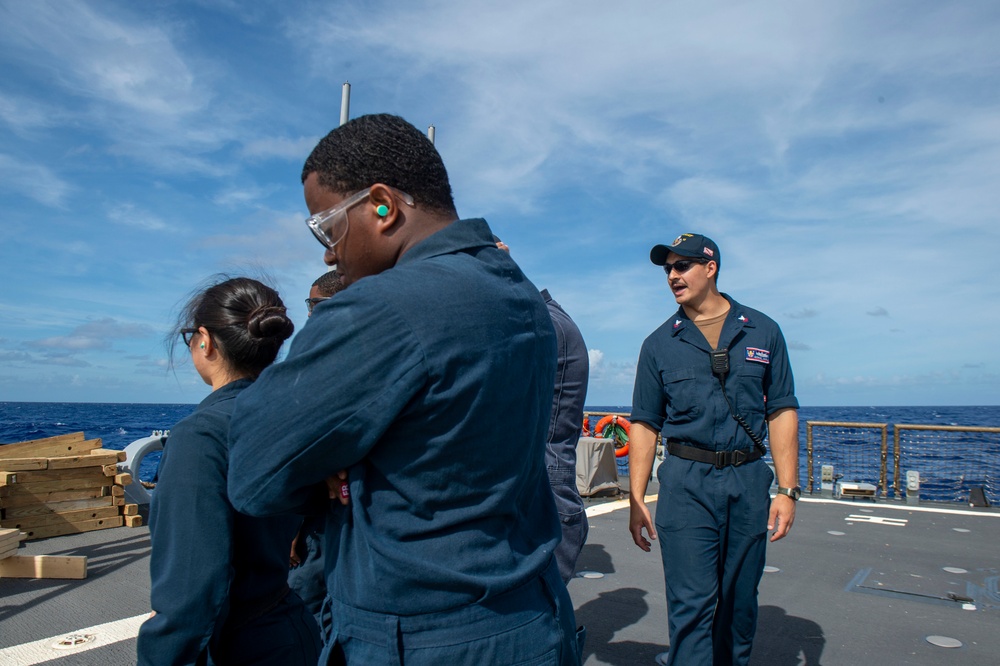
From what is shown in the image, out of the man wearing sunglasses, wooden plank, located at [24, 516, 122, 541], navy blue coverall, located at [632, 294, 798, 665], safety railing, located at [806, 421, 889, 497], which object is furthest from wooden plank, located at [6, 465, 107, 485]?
safety railing, located at [806, 421, 889, 497]

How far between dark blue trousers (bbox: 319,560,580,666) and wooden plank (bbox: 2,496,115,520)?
266 inches

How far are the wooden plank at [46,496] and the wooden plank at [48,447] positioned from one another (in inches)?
24.0

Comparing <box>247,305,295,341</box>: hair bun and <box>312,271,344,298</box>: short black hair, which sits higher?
<box>312,271,344,298</box>: short black hair

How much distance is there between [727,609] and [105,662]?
3319 mm

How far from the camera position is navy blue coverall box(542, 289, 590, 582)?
315cm

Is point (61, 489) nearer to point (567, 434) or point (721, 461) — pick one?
point (567, 434)

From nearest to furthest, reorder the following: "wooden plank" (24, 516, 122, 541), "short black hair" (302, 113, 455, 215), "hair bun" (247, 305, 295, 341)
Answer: "short black hair" (302, 113, 455, 215) → "hair bun" (247, 305, 295, 341) → "wooden plank" (24, 516, 122, 541)

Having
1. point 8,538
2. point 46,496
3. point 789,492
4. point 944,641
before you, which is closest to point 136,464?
point 46,496

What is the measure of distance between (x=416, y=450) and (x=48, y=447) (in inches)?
311

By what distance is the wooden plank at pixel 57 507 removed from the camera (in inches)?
261

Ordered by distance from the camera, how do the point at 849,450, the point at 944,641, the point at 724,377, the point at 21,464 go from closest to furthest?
1. the point at 724,377
2. the point at 944,641
3. the point at 21,464
4. the point at 849,450

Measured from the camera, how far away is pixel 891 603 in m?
5.34

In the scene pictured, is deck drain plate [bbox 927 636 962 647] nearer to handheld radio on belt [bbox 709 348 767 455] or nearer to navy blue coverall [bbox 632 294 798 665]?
navy blue coverall [bbox 632 294 798 665]

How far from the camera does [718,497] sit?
131 inches
